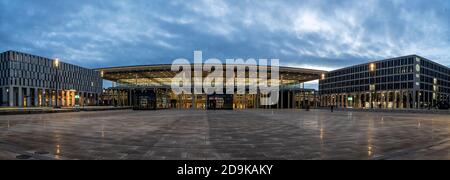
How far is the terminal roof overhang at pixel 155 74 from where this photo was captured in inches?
2808

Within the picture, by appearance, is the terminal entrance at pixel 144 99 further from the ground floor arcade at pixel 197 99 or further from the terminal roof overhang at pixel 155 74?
the terminal roof overhang at pixel 155 74

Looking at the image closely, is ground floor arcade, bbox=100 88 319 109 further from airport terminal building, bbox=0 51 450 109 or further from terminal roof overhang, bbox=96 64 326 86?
terminal roof overhang, bbox=96 64 326 86

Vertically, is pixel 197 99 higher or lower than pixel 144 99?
lower

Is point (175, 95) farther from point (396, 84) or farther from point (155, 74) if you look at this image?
point (396, 84)

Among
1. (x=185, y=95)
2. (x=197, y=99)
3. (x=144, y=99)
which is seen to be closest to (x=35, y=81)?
(x=185, y=95)

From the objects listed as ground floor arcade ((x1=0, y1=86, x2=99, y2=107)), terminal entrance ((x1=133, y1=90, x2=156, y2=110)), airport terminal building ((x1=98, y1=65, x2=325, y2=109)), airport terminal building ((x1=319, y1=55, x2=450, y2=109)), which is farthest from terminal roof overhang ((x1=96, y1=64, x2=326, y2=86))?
airport terminal building ((x1=319, y1=55, x2=450, y2=109))

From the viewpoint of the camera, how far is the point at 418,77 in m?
88.2

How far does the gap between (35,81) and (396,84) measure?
124315 mm

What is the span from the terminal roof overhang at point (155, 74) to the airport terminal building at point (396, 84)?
66.9ft

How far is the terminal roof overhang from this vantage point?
234ft

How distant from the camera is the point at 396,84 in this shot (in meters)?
92.9

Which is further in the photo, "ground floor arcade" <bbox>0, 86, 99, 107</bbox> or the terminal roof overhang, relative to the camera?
"ground floor arcade" <bbox>0, 86, 99, 107</bbox>

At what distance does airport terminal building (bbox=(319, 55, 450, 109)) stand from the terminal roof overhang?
20.4m

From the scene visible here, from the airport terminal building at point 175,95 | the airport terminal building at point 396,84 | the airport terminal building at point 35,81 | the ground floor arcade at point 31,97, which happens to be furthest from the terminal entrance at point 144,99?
the airport terminal building at point 396,84
